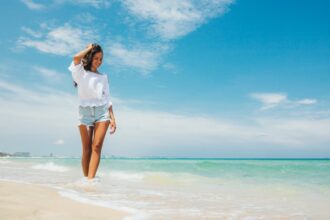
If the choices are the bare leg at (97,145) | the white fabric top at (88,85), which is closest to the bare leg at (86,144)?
the bare leg at (97,145)

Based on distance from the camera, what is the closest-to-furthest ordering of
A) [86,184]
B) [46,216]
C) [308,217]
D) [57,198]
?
[46,216] < [57,198] < [308,217] < [86,184]

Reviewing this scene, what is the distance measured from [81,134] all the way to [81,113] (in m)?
0.28

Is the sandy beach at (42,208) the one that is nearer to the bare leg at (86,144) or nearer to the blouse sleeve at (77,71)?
the bare leg at (86,144)

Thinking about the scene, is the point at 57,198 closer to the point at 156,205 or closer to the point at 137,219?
the point at 137,219

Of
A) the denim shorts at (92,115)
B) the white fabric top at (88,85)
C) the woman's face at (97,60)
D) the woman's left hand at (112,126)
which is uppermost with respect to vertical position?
the woman's face at (97,60)

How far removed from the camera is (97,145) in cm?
467

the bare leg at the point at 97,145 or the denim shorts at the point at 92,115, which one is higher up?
the denim shorts at the point at 92,115

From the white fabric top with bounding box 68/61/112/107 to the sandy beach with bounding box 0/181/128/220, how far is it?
1823 millimetres

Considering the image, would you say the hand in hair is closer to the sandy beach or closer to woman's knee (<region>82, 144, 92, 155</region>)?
woman's knee (<region>82, 144, 92, 155</region>)

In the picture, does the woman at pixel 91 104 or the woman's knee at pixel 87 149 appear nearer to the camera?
the woman at pixel 91 104

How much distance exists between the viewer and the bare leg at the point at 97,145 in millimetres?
4582

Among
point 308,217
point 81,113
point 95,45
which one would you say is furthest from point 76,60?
point 308,217

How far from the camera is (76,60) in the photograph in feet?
15.1

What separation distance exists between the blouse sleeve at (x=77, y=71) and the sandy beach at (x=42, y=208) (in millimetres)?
1896
